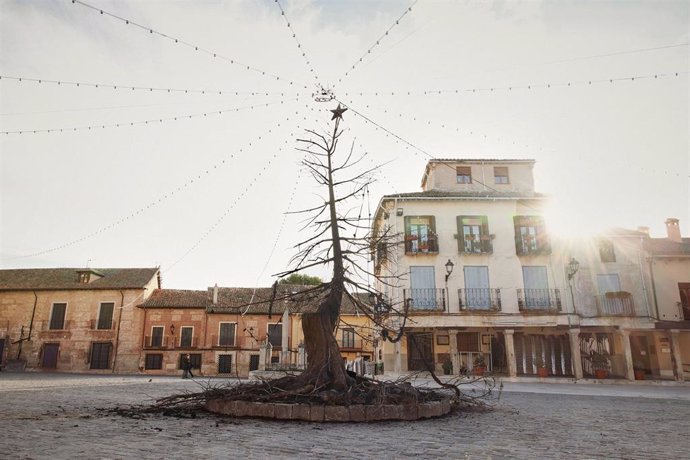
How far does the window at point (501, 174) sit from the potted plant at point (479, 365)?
9757 mm

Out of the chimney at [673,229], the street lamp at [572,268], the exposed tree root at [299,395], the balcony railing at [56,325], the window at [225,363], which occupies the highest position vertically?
the chimney at [673,229]

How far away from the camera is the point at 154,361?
1480 inches

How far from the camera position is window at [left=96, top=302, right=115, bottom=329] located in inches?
1502

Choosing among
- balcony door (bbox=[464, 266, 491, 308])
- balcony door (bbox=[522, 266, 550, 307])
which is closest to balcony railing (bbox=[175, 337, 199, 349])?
balcony door (bbox=[464, 266, 491, 308])

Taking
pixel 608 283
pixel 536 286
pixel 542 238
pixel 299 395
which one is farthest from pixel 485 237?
pixel 299 395

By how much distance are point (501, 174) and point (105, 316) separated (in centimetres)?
3182

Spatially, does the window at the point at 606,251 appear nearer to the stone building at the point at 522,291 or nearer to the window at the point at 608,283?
the stone building at the point at 522,291

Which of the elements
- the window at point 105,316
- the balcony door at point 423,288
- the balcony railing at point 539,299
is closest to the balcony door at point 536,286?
→ the balcony railing at point 539,299

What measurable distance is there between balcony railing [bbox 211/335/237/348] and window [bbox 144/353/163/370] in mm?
4142

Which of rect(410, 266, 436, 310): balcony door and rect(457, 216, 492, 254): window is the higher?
rect(457, 216, 492, 254): window

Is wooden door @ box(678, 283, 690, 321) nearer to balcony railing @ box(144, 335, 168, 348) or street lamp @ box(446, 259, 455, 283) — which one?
street lamp @ box(446, 259, 455, 283)

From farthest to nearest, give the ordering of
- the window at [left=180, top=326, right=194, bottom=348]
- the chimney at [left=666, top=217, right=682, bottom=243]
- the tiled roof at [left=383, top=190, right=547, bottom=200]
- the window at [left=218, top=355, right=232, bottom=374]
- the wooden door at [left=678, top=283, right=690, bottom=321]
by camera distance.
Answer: the window at [left=180, top=326, right=194, bottom=348]
the window at [left=218, top=355, right=232, bottom=374]
the chimney at [left=666, top=217, right=682, bottom=243]
the wooden door at [left=678, top=283, right=690, bottom=321]
the tiled roof at [left=383, top=190, right=547, bottom=200]

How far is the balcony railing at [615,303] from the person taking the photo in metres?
24.3

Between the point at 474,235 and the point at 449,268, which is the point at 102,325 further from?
the point at 474,235
